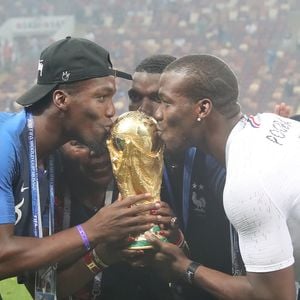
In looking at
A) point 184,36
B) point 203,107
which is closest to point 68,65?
point 203,107

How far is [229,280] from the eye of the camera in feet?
8.59

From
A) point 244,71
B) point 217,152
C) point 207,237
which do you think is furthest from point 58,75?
point 244,71

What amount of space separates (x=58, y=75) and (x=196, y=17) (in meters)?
17.6

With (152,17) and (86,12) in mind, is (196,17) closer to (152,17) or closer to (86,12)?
(152,17)

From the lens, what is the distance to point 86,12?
66.4ft

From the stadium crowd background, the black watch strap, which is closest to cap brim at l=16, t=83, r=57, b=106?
the black watch strap

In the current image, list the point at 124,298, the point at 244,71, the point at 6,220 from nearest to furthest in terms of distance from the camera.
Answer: the point at 6,220 < the point at 124,298 < the point at 244,71

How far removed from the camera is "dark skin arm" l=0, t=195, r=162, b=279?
8.29 feet

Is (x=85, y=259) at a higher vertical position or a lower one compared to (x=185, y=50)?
higher

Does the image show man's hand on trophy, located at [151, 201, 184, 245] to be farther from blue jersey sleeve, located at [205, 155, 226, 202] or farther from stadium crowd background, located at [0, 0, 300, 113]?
stadium crowd background, located at [0, 0, 300, 113]

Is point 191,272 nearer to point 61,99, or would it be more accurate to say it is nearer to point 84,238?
point 84,238

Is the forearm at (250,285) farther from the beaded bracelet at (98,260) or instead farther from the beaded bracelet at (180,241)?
the beaded bracelet at (98,260)

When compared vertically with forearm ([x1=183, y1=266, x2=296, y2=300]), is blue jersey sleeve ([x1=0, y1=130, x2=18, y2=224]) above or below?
above

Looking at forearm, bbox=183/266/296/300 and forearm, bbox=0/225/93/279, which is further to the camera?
forearm, bbox=0/225/93/279
